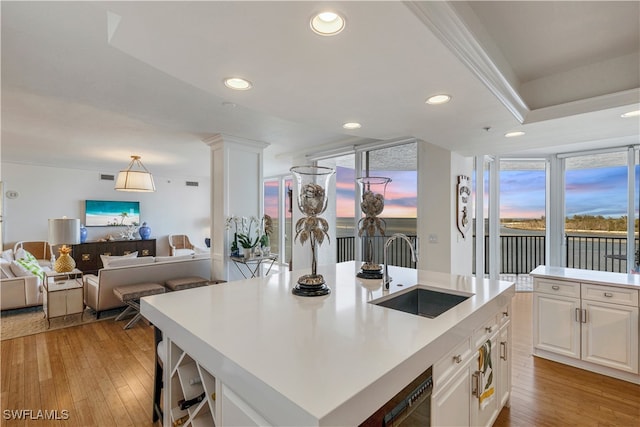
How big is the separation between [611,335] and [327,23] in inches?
132

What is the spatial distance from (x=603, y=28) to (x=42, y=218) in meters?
9.46

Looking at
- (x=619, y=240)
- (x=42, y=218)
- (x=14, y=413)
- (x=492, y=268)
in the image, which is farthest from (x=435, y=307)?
(x=42, y=218)

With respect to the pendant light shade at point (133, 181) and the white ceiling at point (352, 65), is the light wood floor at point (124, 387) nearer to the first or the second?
the white ceiling at point (352, 65)

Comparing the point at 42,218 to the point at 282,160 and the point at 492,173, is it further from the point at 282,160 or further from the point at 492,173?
the point at 492,173

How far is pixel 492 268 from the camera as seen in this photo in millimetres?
5211

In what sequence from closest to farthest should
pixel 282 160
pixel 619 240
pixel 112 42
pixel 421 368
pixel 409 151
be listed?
pixel 421 368 < pixel 112 42 < pixel 409 151 < pixel 619 240 < pixel 282 160

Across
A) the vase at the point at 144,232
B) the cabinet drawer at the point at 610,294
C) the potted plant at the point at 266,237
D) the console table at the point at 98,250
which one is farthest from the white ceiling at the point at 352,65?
the vase at the point at 144,232

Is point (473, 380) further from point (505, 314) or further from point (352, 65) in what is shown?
point (352, 65)

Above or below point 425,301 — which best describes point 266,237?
above

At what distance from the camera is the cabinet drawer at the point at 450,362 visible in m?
1.27

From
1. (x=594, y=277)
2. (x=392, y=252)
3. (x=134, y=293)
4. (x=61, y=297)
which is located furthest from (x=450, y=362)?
Answer: (x=61, y=297)

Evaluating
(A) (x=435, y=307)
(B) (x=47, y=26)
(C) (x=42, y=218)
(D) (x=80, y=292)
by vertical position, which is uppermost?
(B) (x=47, y=26)

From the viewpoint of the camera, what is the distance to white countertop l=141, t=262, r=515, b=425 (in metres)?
0.85

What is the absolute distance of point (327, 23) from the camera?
47.7 inches
